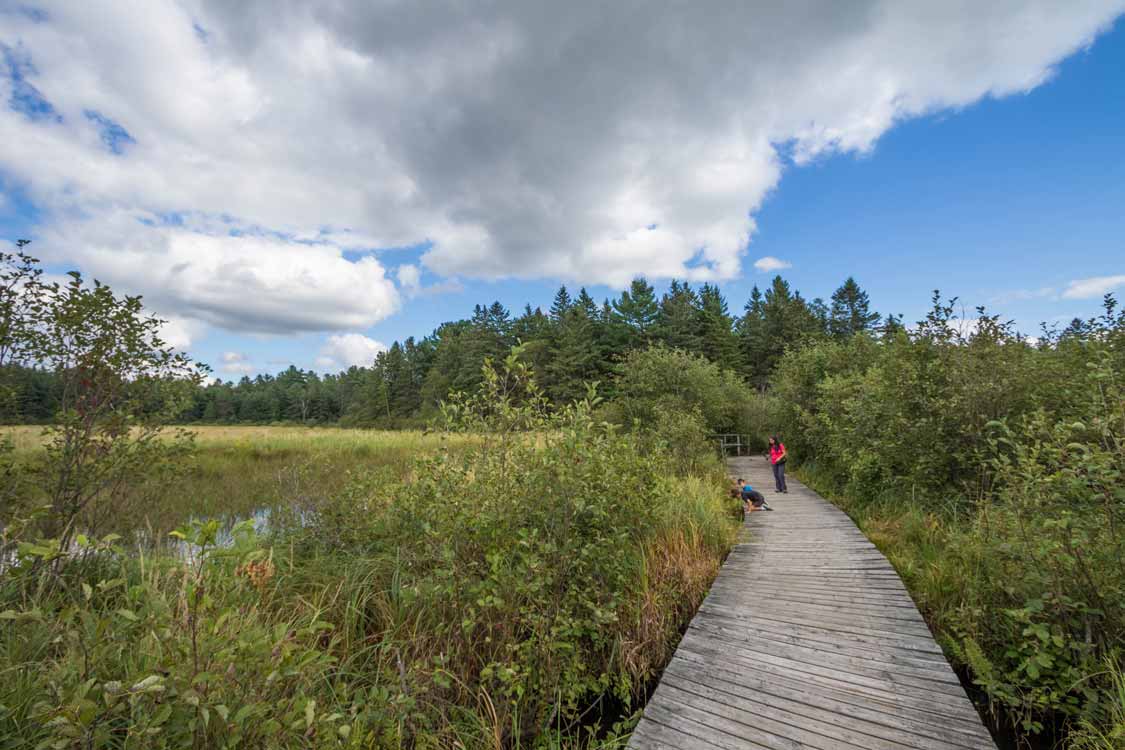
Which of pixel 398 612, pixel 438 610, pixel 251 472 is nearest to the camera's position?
pixel 438 610

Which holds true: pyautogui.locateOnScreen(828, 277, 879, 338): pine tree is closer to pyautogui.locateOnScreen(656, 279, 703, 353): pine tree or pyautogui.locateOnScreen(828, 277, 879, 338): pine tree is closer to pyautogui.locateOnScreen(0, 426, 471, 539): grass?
pyautogui.locateOnScreen(656, 279, 703, 353): pine tree

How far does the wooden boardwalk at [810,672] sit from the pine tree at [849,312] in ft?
162

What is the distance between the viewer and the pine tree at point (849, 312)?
46653 millimetres

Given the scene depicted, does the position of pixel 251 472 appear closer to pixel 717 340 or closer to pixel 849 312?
pixel 717 340

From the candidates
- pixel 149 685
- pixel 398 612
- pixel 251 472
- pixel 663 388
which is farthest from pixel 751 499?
pixel 251 472

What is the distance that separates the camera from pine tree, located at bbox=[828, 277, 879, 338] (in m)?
46.7

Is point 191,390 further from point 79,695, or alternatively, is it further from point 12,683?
point 79,695

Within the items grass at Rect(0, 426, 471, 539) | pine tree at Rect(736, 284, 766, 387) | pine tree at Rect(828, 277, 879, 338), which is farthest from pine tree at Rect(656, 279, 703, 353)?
grass at Rect(0, 426, 471, 539)

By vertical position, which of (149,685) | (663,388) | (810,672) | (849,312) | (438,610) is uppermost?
(849,312)

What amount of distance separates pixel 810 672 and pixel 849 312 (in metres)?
56.0

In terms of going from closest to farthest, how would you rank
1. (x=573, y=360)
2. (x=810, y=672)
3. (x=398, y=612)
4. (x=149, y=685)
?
1. (x=149, y=685)
2. (x=810, y=672)
3. (x=398, y=612)
4. (x=573, y=360)

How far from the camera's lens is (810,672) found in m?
3.40

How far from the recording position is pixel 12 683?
2.17m

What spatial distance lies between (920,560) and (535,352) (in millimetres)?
36403
